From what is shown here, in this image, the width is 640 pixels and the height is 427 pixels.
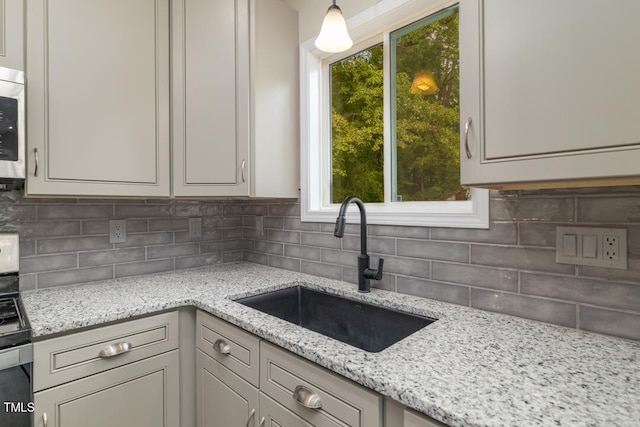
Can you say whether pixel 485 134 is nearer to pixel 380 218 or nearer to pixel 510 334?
pixel 510 334

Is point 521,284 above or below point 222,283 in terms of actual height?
above

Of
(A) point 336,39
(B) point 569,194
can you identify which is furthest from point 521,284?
(A) point 336,39

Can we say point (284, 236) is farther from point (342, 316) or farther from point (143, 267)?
point (143, 267)

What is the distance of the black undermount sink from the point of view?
1.28 metres

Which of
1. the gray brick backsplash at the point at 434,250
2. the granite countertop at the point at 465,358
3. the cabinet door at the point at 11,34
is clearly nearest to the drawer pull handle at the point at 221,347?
the granite countertop at the point at 465,358

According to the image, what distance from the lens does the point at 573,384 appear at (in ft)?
2.35

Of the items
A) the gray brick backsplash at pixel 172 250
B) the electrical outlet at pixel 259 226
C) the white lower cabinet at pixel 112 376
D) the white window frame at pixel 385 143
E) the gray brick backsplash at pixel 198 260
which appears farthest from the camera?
the electrical outlet at pixel 259 226

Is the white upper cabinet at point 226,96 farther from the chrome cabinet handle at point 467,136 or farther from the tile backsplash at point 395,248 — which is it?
the chrome cabinet handle at point 467,136

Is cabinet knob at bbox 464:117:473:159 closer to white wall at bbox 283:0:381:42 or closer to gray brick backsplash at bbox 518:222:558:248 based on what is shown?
gray brick backsplash at bbox 518:222:558:248

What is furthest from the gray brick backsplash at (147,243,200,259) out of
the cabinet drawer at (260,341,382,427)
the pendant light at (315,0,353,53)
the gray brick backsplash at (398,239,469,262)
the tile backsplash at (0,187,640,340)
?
the pendant light at (315,0,353,53)

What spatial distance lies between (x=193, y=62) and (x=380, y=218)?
Answer: 3.92 feet

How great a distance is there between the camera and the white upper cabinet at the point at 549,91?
0.69 meters

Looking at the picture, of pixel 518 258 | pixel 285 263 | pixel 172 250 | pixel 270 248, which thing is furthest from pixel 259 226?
pixel 518 258

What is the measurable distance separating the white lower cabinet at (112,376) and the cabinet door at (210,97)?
0.69 m
